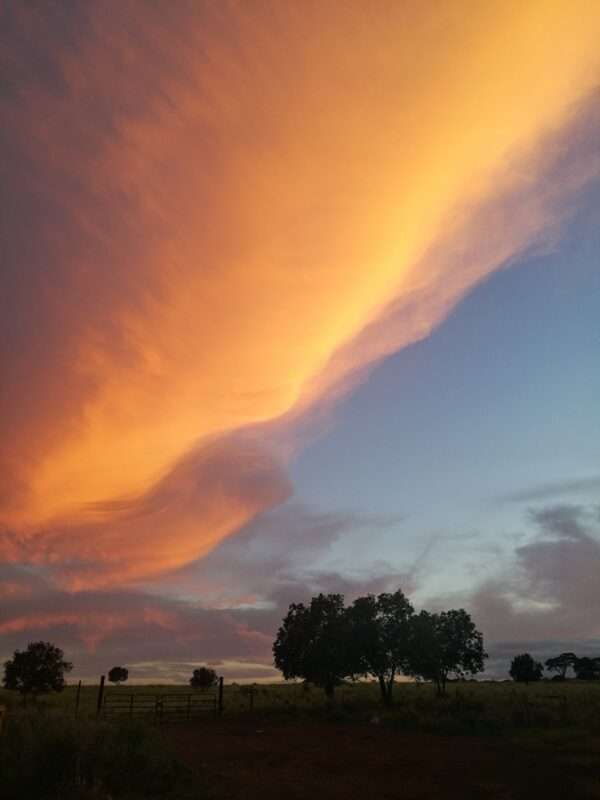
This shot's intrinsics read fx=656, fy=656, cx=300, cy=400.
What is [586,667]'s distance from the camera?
155000 mm

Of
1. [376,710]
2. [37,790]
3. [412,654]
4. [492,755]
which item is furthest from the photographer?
[412,654]

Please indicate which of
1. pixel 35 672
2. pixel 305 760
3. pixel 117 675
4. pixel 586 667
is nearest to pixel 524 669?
pixel 586 667

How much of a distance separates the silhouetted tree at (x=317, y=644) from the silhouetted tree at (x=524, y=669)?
78735 millimetres

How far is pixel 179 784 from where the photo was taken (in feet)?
52.0

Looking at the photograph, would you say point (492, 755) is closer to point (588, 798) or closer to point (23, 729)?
point (588, 798)

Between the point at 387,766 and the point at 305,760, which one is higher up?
the point at 305,760

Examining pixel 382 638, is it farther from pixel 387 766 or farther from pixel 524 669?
pixel 524 669

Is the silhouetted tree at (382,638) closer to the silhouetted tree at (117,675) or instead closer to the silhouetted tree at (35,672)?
the silhouetted tree at (35,672)

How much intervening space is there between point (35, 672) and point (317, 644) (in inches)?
894

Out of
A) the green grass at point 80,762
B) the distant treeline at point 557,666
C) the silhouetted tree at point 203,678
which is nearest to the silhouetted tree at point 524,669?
the distant treeline at point 557,666

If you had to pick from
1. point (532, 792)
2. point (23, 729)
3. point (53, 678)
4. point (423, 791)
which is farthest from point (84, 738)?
point (53, 678)

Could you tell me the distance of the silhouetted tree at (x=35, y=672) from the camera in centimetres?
5250

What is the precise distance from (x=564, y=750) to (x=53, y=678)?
42.3 meters

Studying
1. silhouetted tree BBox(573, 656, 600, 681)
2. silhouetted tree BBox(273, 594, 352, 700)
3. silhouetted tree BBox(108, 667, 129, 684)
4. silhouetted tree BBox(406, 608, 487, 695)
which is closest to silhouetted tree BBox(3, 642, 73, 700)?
silhouetted tree BBox(273, 594, 352, 700)
